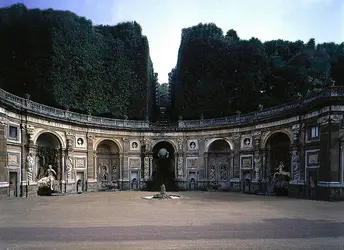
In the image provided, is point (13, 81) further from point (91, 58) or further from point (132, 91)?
point (132, 91)

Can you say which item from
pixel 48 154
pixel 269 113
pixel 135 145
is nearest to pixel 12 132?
pixel 48 154

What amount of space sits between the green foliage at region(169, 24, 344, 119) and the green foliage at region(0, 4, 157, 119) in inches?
291

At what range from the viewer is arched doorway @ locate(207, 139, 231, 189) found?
41.3m

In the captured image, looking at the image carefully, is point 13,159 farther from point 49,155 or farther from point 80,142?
point 80,142

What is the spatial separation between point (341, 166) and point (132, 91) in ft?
104

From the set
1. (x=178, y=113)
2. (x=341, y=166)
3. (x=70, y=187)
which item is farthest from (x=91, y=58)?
(x=341, y=166)

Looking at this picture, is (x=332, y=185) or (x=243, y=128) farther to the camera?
(x=243, y=128)

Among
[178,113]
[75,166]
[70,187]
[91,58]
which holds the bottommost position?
[70,187]

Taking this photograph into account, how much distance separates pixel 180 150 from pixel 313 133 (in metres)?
18.7

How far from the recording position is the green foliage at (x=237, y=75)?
154 ft

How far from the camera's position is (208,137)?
41562mm

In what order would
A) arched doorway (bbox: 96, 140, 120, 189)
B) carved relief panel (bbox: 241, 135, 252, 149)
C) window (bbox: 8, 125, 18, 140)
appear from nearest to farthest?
window (bbox: 8, 125, 18, 140)
carved relief panel (bbox: 241, 135, 252, 149)
arched doorway (bbox: 96, 140, 120, 189)

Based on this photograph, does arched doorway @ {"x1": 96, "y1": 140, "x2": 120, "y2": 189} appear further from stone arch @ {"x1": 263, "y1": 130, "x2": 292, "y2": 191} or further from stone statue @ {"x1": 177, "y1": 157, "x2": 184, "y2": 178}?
stone arch @ {"x1": 263, "y1": 130, "x2": 292, "y2": 191}

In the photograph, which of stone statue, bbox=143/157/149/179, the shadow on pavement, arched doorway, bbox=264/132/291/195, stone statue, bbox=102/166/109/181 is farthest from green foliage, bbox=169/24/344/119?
the shadow on pavement
